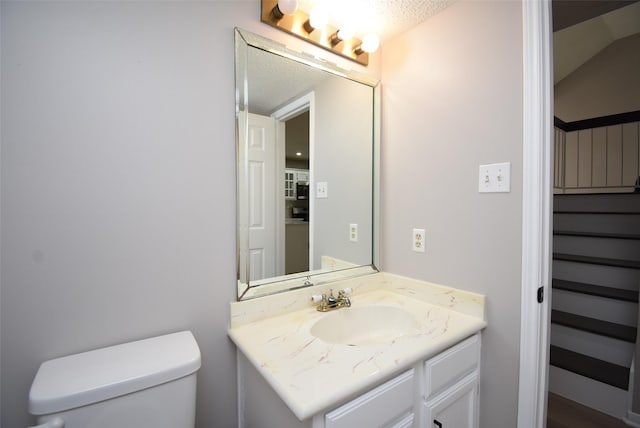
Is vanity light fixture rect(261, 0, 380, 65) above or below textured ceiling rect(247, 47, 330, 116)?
above

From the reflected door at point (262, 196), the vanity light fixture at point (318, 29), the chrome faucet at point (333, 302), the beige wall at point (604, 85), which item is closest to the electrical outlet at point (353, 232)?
the chrome faucet at point (333, 302)

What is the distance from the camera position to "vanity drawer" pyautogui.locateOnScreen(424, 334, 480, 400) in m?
0.96

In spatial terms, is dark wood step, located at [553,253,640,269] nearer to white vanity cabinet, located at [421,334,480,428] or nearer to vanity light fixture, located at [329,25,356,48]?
white vanity cabinet, located at [421,334,480,428]

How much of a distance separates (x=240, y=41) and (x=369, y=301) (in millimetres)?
1291

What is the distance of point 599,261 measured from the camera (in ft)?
6.67

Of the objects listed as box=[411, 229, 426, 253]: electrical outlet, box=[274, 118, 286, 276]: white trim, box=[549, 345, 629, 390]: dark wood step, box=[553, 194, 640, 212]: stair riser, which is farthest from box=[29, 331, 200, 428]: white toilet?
box=[553, 194, 640, 212]: stair riser

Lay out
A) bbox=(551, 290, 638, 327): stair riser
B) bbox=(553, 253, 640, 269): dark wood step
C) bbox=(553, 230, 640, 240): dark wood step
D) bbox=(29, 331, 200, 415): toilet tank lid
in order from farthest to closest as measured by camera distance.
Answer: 1. bbox=(553, 230, 640, 240): dark wood step
2. bbox=(553, 253, 640, 269): dark wood step
3. bbox=(551, 290, 638, 327): stair riser
4. bbox=(29, 331, 200, 415): toilet tank lid

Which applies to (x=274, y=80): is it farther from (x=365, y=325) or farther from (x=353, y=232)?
(x=365, y=325)

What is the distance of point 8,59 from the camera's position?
29.5 inches

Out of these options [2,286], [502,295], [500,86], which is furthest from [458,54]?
[2,286]

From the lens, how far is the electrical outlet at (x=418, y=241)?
1.39m

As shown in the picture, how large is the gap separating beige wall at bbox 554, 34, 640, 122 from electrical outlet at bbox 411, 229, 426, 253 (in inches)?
170

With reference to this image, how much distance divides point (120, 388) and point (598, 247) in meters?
3.15

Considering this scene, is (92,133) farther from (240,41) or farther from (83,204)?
(240,41)
